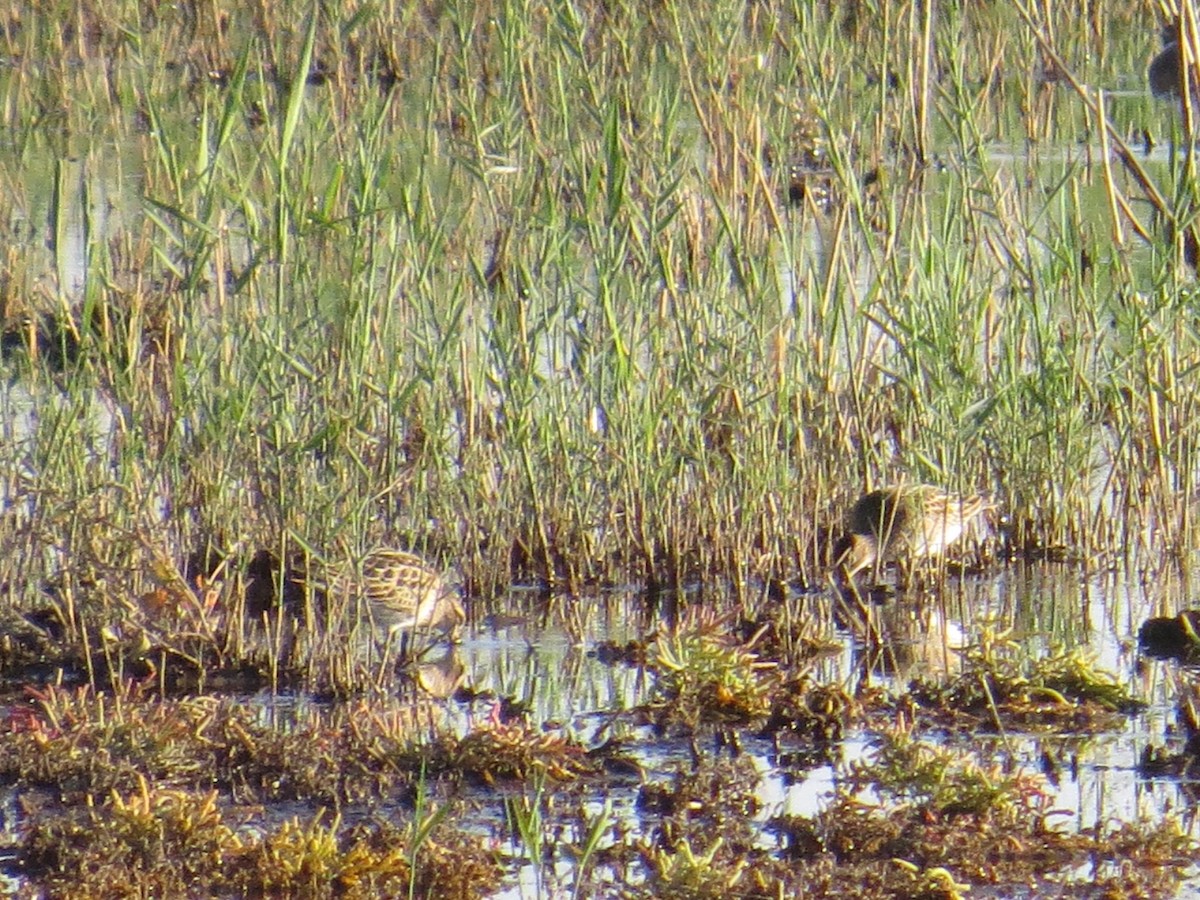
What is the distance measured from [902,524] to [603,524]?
3.07 ft

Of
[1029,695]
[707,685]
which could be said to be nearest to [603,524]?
[707,685]

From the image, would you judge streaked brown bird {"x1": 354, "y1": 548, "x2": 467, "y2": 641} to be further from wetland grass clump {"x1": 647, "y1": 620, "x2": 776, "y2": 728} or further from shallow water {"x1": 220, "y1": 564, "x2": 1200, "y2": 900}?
wetland grass clump {"x1": 647, "y1": 620, "x2": 776, "y2": 728}

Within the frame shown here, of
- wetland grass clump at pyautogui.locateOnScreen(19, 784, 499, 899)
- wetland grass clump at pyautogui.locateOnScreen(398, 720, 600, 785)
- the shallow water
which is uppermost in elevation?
wetland grass clump at pyautogui.locateOnScreen(19, 784, 499, 899)

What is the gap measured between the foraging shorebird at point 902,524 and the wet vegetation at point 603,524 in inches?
3.7

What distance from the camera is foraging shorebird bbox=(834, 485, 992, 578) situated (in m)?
6.34

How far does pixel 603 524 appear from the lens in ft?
21.9

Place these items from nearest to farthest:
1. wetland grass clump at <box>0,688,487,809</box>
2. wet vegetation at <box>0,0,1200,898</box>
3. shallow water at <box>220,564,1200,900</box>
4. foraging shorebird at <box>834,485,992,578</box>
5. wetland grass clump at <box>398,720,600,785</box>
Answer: wet vegetation at <box>0,0,1200,898</box>
shallow water at <box>220,564,1200,900</box>
wetland grass clump at <box>0,688,487,809</box>
wetland grass clump at <box>398,720,600,785</box>
foraging shorebird at <box>834,485,992,578</box>

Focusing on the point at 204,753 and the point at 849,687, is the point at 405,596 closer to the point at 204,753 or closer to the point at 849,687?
the point at 204,753

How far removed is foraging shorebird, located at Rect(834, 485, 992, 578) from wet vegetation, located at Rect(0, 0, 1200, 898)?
0.31ft

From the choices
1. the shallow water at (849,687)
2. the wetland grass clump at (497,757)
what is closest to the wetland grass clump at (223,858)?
the shallow water at (849,687)

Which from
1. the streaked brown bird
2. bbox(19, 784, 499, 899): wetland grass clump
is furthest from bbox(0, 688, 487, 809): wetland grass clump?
the streaked brown bird

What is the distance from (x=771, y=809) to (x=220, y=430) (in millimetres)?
2066

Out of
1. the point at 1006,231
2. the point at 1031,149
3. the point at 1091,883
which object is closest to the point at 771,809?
the point at 1091,883

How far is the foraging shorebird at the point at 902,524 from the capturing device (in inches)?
250
